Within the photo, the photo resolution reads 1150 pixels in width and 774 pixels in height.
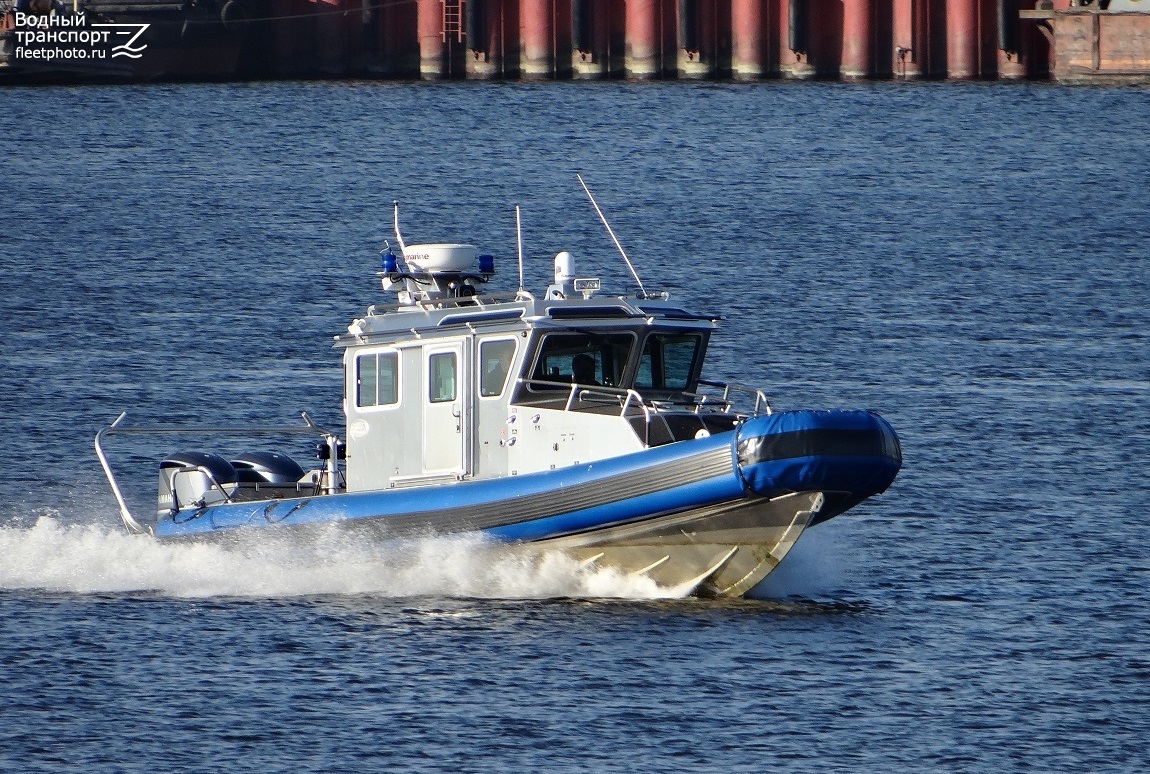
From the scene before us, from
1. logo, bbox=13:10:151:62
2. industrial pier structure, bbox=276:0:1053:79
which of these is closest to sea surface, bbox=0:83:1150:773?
industrial pier structure, bbox=276:0:1053:79

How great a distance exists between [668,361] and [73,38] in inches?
2914

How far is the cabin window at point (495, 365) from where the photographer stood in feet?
63.0

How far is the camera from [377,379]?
65.9ft

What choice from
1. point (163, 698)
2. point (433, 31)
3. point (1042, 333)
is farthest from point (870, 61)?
point (163, 698)

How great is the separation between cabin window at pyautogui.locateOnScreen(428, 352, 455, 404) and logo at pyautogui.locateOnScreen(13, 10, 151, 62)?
70994 millimetres

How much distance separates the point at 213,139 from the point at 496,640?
59584mm

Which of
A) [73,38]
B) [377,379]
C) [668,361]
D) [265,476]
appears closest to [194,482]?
[265,476]

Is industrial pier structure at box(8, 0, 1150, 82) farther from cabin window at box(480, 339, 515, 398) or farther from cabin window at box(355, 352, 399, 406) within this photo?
cabin window at box(480, 339, 515, 398)

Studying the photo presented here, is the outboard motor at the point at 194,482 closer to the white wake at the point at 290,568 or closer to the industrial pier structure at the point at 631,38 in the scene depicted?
the white wake at the point at 290,568

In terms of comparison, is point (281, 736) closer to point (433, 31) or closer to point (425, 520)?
point (425, 520)

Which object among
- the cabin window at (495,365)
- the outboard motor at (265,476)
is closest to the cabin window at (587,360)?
the cabin window at (495,365)

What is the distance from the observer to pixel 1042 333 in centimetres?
3875

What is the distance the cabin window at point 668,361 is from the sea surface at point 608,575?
1.93m

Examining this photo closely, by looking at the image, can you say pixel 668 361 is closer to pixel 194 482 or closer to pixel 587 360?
pixel 587 360
